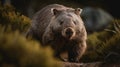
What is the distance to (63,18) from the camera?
9680mm

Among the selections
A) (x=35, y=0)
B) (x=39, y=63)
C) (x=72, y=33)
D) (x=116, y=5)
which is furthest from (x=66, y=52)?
(x=116, y=5)

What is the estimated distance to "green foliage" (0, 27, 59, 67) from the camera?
5.66 meters

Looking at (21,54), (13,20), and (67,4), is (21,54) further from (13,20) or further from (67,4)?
(67,4)

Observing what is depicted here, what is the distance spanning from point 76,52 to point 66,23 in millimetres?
882

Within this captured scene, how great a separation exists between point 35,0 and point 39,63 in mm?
14143

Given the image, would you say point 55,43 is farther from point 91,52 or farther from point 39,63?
point 39,63

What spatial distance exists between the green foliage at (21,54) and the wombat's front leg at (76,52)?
4195 millimetres

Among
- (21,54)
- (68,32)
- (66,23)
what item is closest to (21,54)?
(21,54)

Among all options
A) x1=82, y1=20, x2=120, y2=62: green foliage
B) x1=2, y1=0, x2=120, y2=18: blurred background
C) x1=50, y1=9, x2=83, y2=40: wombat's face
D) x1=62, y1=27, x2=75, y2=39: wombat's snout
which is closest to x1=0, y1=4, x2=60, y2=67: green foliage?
x1=62, y1=27, x2=75, y2=39: wombat's snout

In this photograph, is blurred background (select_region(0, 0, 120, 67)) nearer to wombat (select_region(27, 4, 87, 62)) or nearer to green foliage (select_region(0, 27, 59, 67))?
green foliage (select_region(0, 27, 59, 67))

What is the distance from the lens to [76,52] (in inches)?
398

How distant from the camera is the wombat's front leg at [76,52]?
10.0 metres

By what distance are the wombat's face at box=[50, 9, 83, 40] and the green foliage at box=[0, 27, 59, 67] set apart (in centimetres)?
335

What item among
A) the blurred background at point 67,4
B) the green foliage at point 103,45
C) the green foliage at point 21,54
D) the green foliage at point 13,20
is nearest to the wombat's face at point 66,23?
the green foliage at point 103,45
